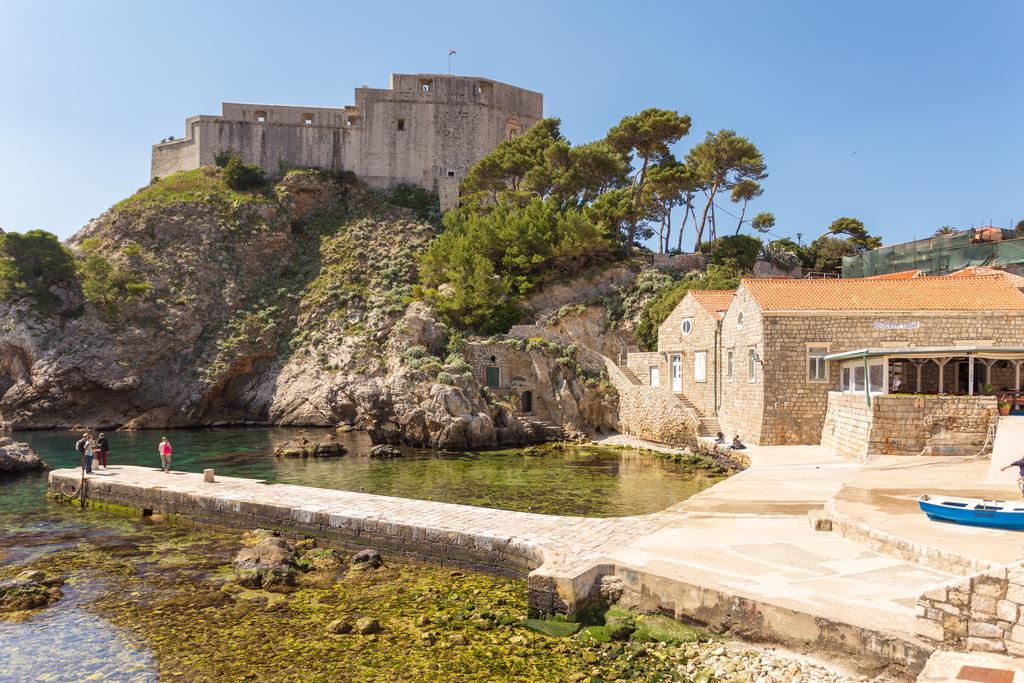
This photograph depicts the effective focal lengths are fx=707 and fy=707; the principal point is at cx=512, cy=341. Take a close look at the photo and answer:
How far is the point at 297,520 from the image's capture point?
52.6 feet

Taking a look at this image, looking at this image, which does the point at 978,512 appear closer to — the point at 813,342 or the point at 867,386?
the point at 867,386

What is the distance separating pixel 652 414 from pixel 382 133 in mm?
37337

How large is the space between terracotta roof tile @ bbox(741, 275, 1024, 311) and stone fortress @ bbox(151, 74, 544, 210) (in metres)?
35.3

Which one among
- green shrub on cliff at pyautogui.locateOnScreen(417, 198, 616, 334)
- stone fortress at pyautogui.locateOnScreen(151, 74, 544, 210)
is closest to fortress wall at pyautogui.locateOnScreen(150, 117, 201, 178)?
stone fortress at pyautogui.locateOnScreen(151, 74, 544, 210)

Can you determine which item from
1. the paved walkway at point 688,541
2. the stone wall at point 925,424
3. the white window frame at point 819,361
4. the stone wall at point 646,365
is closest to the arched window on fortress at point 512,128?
the stone wall at point 646,365

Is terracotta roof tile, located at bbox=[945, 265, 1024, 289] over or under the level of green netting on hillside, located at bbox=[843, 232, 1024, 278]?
under

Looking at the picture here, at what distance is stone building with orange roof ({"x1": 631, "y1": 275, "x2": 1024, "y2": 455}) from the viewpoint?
63.0 feet

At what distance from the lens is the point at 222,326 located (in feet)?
156

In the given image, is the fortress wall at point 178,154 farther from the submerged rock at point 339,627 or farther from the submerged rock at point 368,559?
the submerged rock at point 339,627

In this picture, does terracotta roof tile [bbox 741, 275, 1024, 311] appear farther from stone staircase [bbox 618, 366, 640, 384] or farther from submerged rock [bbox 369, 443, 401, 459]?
submerged rock [bbox 369, 443, 401, 459]

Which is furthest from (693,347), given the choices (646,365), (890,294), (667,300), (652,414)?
(890,294)

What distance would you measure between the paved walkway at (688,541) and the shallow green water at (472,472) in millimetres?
2875

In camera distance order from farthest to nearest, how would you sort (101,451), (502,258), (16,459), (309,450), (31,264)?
(31,264) → (502,258) → (309,450) → (16,459) → (101,451)

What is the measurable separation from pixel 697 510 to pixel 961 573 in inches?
219
